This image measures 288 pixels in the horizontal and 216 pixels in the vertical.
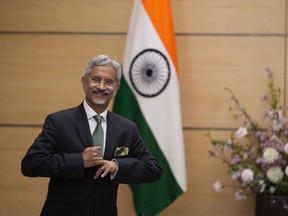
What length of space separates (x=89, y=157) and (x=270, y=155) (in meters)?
1.87

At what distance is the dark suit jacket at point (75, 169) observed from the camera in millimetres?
2168

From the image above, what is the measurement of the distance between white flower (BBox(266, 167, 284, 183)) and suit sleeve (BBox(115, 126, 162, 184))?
1.52 meters

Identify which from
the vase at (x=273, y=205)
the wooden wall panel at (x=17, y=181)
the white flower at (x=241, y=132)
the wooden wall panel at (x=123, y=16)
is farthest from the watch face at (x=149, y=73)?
the vase at (x=273, y=205)

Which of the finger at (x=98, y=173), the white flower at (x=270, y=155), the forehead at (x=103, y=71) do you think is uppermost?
the forehead at (x=103, y=71)

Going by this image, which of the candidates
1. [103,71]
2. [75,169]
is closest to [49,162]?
[75,169]

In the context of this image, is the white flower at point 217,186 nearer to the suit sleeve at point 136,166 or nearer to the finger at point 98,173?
the suit sleeve at point 136,166

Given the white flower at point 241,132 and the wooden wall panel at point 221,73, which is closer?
the white flower at point 241,132

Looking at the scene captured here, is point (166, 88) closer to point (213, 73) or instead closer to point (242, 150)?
point (213, 73)

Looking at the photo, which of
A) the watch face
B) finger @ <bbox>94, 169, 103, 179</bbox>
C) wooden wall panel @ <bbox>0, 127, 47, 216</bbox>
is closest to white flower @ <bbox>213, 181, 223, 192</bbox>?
the watch face

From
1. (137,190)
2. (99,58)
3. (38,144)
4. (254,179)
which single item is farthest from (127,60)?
(38,144)

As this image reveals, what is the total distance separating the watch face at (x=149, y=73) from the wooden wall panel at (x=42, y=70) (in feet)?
1.26

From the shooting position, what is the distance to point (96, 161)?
7.04 ft

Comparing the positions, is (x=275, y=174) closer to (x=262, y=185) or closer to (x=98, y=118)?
(x=262, y=185)

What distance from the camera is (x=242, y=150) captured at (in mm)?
3969
